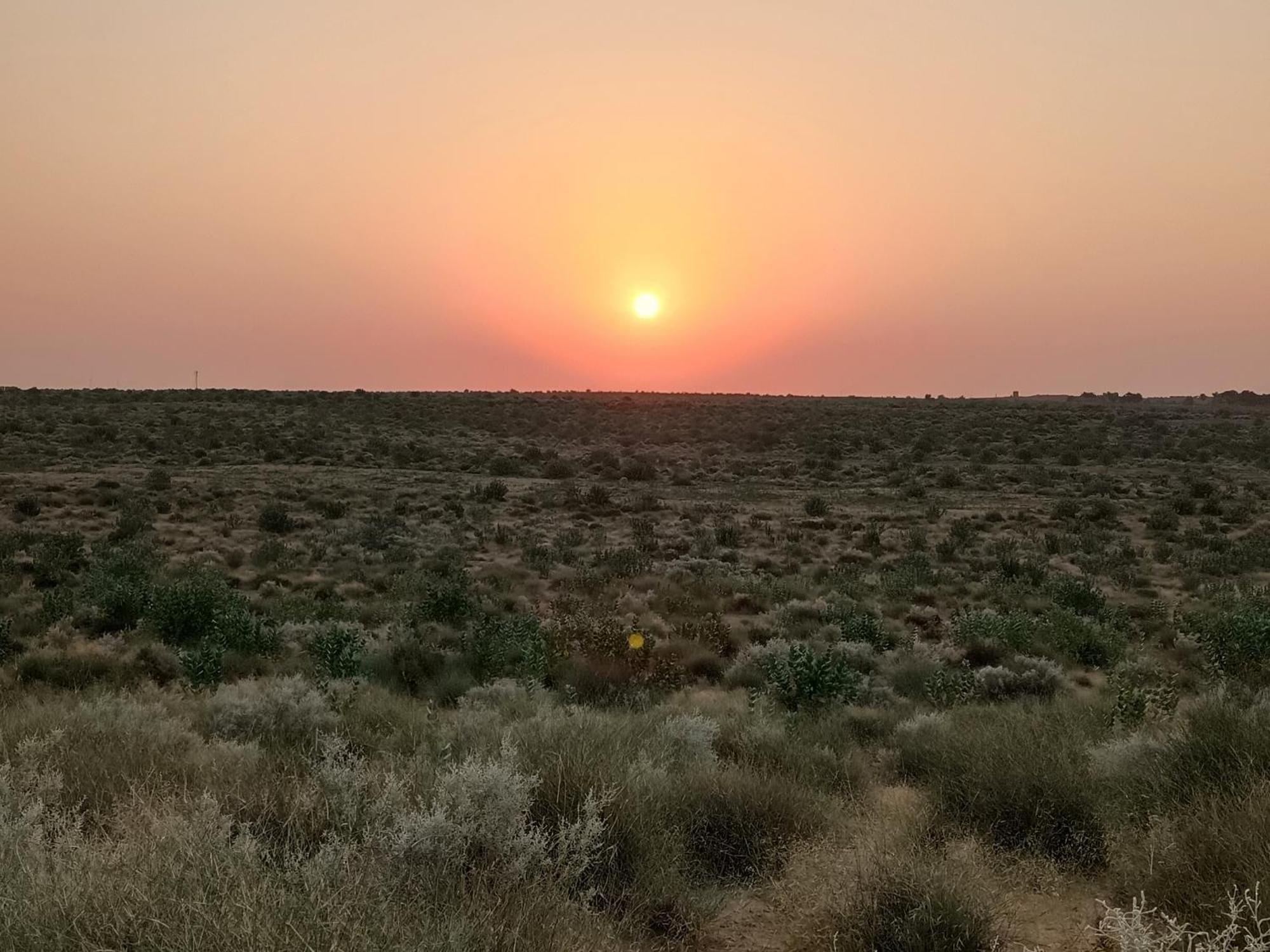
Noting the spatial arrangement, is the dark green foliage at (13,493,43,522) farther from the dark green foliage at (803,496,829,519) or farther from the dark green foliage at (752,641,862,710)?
the dark green foliage at (803,496,829,519)

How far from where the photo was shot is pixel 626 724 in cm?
641

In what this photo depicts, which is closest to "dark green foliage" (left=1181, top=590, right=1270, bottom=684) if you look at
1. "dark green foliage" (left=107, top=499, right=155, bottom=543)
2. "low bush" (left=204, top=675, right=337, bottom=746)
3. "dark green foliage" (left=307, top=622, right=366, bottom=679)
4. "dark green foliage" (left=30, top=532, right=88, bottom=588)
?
"low bush" (left=204, top=675, right=337, bottom=746)

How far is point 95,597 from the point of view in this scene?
12250mm

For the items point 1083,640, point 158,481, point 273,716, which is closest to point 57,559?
point 158,481

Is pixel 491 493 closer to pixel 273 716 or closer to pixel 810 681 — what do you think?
pixel 810 681

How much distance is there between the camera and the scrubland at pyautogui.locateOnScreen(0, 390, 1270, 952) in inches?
138

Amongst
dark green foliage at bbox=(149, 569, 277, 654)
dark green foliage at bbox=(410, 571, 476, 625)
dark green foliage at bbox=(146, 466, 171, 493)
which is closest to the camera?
dark green foliage at bbox=(149, 569, 277, 654)

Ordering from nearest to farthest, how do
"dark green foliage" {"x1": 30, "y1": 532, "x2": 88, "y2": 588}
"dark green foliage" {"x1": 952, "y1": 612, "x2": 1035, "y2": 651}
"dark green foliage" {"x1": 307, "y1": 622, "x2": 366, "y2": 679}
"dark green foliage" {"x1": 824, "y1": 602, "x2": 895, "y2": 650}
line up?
"dark green foliage" {"x1": 307, "y1": 622, "x2": 366, "y2": 679}
"dark green foliage" {"x1": 952, "y1": 612, "x2": 1035, "y2": 651}
"dark green foliage" {"x1": 824, "y1": 602, "x2": 895, "y2": 650}
"dark green foliage" {"x1": 30, "y1": 532, "x2": 88, "y2": 588}

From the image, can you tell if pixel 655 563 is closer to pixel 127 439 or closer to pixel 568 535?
pixel 568 535

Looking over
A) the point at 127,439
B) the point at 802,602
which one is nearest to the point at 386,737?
the point at 802,602

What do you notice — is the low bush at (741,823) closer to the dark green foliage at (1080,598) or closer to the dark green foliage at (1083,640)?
the dark green foliage at (1083,640)

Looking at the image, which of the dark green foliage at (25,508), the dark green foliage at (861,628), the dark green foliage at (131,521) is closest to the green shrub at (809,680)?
the dark green foliage at (861,628)

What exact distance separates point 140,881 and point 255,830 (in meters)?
1.16

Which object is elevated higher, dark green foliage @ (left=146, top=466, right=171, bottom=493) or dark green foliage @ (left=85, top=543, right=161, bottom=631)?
dark green foliage @ (left=146, top=466, right=171, bottom=493)
